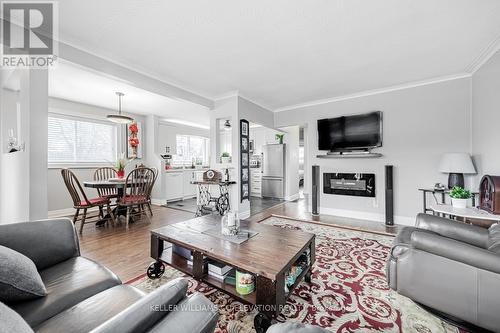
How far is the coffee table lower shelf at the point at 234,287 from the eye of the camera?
3.92 feet

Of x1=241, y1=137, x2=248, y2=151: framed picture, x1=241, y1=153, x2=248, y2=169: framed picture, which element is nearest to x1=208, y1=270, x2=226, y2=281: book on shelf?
x1=241, y1=153, x2=248, y2=169: framed picture

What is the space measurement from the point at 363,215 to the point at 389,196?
0.67m

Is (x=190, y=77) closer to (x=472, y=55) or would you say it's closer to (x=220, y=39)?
(x=220, y=39)

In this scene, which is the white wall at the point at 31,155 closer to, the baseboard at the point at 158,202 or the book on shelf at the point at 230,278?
the book on shelf at the point at 230,278

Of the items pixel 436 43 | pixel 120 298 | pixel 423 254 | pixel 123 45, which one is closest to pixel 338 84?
pixel 436 43

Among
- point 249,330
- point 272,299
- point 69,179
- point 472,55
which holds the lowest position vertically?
point 249,330

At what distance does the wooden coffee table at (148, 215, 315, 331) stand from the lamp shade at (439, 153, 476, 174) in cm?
256

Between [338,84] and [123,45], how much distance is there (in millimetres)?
3355

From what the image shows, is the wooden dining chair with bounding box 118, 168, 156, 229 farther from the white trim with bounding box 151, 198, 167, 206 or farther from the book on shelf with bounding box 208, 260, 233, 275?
the book on shelf with bounding box 208, 260, 233, 275

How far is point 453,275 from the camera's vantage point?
1256mm

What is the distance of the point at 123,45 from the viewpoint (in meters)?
2.43

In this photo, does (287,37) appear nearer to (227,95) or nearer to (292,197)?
(227,95)

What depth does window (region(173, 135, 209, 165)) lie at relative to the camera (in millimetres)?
6512

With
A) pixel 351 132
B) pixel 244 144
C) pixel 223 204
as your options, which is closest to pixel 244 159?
pixel 244 144
